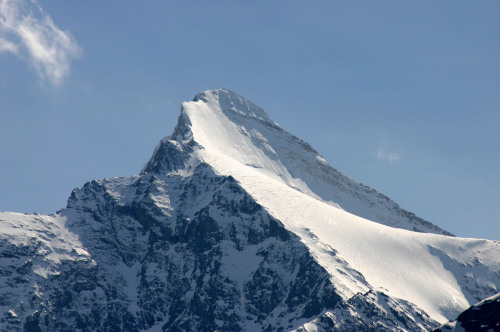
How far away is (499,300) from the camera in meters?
149

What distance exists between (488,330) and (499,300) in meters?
4.67

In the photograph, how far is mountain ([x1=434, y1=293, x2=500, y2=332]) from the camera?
14850 centimetres

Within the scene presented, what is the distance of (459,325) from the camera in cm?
15325

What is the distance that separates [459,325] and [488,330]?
6.58m

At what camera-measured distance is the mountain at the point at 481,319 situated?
487 feet

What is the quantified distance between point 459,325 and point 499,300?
23.5 ft

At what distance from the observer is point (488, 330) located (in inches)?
5797

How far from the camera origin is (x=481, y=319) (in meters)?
151
